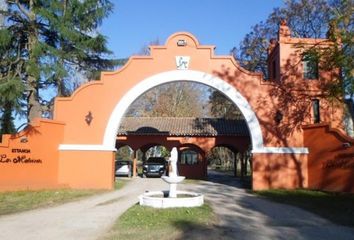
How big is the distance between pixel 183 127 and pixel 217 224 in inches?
1040

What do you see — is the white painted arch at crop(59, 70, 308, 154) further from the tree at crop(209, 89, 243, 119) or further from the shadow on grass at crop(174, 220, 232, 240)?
the tree at crop(209, 89, 243, 119)

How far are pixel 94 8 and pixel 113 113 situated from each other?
23.4ft

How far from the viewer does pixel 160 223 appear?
457 inches

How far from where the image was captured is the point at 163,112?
2016 inches

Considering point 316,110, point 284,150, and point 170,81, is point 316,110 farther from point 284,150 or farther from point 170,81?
point 170,81

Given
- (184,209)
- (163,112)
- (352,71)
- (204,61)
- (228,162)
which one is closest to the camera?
(184,209)

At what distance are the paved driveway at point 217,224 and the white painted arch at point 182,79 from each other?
736 cm

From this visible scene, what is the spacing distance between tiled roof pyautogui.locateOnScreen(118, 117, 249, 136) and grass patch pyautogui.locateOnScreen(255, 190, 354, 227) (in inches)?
576

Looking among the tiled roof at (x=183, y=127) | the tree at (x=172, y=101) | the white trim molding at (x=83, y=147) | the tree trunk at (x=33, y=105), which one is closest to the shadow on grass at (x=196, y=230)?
the white trim molding at (x=83, y=147)

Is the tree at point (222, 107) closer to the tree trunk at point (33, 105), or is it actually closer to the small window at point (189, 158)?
the small window at point (189, 158)

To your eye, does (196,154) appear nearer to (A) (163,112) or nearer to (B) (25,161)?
(A) (163,112)

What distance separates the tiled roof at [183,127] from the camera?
36812 millimetres

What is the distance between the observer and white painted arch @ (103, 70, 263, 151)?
24.1 m

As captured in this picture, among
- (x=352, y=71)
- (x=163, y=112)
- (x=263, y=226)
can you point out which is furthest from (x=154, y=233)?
(x=163, y=112)
